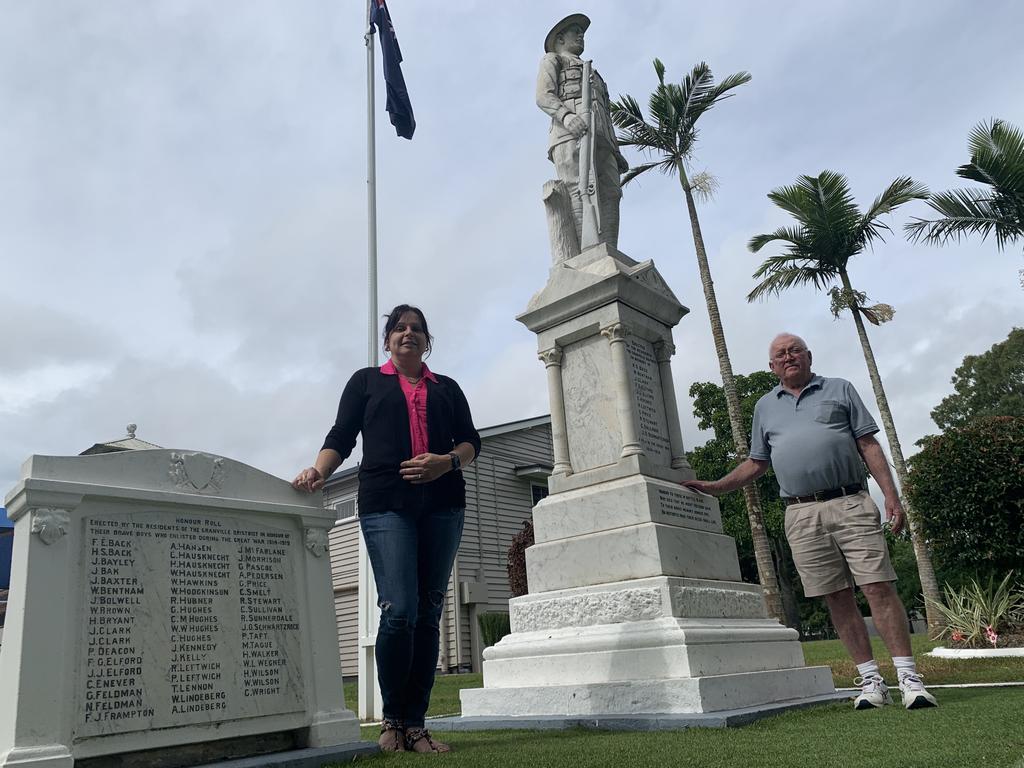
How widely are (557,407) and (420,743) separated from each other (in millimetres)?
3671

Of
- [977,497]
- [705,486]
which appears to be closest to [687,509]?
[705,486]

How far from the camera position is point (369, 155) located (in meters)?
11.9

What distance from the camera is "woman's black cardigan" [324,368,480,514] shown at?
12.9 feet

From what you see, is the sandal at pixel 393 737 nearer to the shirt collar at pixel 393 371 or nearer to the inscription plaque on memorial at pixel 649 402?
the shirt collar at pixel 393 371

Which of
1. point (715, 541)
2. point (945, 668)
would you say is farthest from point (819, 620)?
point (715, 541)

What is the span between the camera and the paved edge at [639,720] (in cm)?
424

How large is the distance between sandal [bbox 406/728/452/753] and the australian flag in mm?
11531

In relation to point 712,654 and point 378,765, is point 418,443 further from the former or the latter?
point 712,654

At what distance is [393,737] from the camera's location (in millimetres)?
3771

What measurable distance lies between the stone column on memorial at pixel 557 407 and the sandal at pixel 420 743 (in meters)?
3.17

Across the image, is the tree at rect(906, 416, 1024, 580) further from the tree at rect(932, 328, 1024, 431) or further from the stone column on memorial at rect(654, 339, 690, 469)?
the tree at rect(932, 328, 1024, 431)

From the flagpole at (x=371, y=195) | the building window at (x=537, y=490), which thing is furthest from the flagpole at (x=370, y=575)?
the building window at (x=537, y=490)

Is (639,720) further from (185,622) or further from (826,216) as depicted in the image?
(826,216)

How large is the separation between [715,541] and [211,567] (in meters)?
4.10
